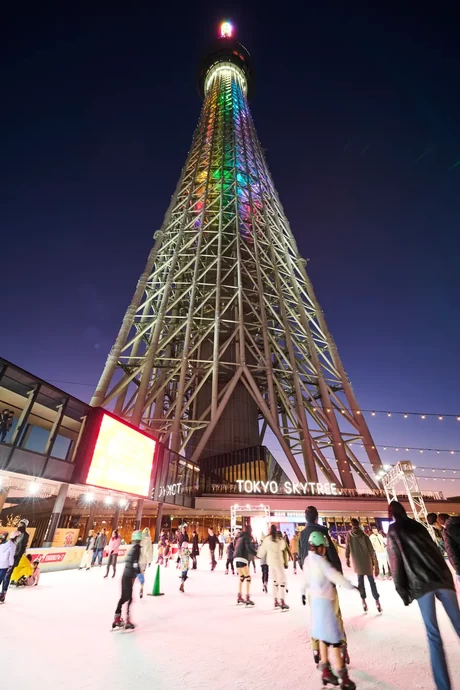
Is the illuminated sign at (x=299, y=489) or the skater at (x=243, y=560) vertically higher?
the illuminated sign at (x=299, y=489)

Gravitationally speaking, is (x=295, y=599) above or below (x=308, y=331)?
below

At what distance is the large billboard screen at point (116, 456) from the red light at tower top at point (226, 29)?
324ft

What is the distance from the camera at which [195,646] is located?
5.02 m

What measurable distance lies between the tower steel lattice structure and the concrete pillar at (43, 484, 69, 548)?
12376 mm

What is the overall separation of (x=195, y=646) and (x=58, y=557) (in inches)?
473

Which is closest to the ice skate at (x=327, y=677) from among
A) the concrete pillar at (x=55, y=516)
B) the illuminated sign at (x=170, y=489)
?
the concrete pillar at (x=55, y=516)

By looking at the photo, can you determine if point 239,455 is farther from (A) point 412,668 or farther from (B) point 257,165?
(B) point 257,165

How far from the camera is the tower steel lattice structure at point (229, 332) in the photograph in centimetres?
3103

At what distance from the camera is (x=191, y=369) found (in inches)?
1421

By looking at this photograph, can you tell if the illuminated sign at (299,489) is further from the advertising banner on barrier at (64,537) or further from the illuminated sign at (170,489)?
the advertising banner on barrier at (64,537)

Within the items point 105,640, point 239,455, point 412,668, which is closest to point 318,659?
point 412,668

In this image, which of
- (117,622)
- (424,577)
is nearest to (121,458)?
(117,622)

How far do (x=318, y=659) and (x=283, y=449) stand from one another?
25.8 meters

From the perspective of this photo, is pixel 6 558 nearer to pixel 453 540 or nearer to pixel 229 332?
pixel 453 540
